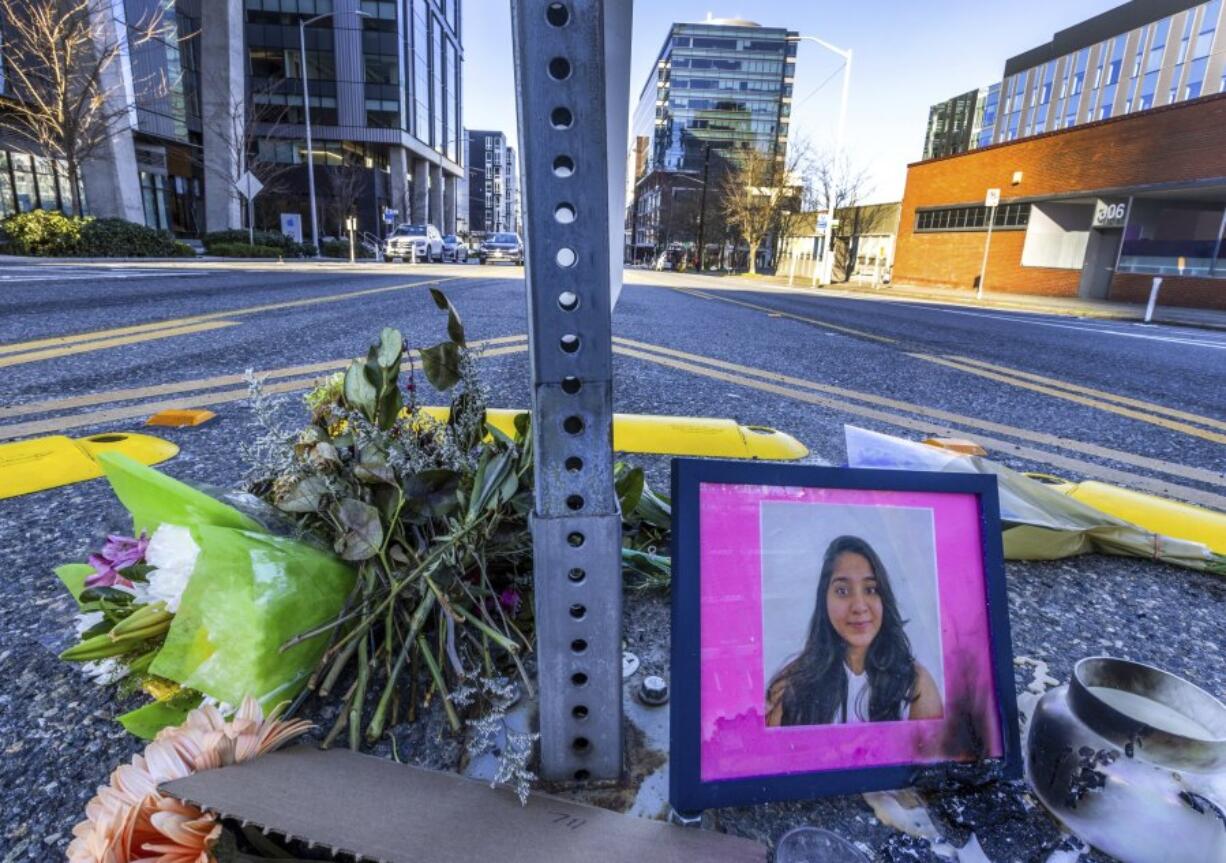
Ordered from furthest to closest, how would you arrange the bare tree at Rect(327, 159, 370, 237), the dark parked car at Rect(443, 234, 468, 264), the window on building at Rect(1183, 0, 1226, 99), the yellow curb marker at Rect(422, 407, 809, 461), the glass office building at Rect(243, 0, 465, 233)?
the window on building at Rect(1183, 0, 1226, 99) < the glass office building at Rect(243, 0, 465, 233) < the bare tree at Rect(327, 159, 370, 237) < the dark parked car at Rect(443, 234, 468, 264) < the yellow curb marker at Rect(422, 407, 809, 461)

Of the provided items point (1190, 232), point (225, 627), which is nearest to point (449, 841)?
point (225, 627)

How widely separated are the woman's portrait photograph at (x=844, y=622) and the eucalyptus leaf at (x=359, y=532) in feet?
2.23

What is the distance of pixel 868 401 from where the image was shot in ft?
12.9

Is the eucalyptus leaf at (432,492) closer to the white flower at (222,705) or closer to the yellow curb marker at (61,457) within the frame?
the white flower at (222,705)

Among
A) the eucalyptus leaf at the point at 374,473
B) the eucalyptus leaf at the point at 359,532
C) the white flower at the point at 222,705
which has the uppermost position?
the eucalyptus leaf at the point at 374,473

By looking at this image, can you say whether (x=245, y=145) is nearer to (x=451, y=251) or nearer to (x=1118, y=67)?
(x=451, y=251)

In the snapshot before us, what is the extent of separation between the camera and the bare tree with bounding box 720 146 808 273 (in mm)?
43375

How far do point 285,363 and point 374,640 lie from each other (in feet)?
11.4

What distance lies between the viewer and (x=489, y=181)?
13750 centimetres

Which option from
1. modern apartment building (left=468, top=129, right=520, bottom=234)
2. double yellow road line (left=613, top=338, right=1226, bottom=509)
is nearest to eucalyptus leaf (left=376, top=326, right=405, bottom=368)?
double yellow road line (left=613, top=338, right=1226, bottom=509)

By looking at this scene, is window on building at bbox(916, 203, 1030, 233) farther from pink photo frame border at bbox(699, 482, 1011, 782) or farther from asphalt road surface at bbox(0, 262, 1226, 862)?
pink photo frame border at bbox(699, 482, 1011, 782)

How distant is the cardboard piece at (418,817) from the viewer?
0.71 m

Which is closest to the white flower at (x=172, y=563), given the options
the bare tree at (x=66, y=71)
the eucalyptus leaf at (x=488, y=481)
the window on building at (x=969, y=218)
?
the eucalyptus leaf at (x=488, y=481)

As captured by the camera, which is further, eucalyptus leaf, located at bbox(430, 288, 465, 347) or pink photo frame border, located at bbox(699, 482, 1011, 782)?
eucalyptus leaf, located at bbox(430, 288, 465, 347)
